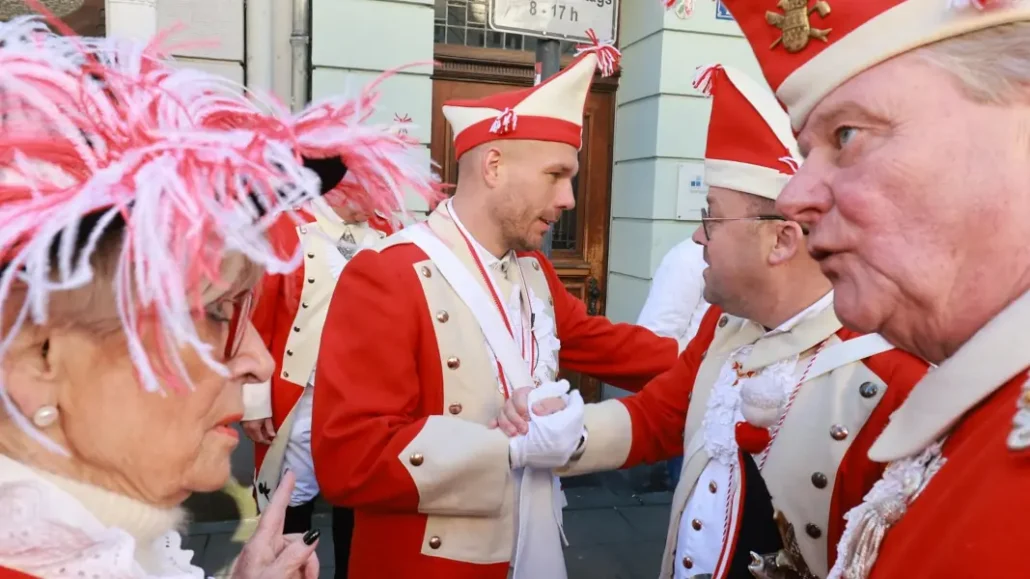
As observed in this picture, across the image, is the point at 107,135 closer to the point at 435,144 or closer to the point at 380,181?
the point at 380,181

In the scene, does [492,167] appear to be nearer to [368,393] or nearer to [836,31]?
[368,393]

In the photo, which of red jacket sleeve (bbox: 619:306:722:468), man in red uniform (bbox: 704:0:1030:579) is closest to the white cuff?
red jacket sleeve (bbox: 619:306:722:468)

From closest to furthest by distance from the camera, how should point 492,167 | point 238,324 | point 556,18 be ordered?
1. point 238,324
2. point 492,167
3. point 556,18

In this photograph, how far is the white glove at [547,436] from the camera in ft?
6.08

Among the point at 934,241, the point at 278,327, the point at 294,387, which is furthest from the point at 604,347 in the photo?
the point at 934,241

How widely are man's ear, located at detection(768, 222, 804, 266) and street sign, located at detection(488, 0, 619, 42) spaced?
1204 millimetres

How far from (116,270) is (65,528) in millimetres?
333

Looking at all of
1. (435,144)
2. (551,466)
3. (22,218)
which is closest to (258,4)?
(435,144)

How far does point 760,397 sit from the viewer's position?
1.57 m

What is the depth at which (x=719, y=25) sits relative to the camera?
16.8 feet

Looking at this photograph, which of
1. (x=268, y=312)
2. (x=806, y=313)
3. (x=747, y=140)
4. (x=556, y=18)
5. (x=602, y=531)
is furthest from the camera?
(x=602, y=531)

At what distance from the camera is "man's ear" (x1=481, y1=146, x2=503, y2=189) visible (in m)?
2.28

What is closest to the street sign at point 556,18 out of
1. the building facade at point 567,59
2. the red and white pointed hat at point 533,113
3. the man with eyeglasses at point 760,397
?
the red and white pointed hat at point 533,113

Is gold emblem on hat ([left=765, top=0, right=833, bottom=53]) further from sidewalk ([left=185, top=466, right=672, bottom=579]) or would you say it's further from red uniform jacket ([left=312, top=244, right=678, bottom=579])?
sidewalk ([left=185, top=466, right=672, bottom=579])
